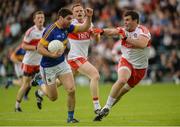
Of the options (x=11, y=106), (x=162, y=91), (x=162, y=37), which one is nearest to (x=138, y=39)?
(x=11, y=106)

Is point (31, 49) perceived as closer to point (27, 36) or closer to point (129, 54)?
point (27, 36)

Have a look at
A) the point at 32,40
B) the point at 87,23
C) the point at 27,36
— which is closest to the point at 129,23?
the point at 87,23

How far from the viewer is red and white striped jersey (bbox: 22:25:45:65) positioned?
65.5 feet

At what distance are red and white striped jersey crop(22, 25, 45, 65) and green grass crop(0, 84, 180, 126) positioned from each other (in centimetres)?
141

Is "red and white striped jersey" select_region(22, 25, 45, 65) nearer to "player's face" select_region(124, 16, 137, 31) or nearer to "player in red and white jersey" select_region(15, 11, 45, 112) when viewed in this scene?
"player in red and white jersey" select_region(15, 11, 45, 112)

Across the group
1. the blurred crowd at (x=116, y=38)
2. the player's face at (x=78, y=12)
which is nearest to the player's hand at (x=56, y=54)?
the player's face at (x=78, y=12)

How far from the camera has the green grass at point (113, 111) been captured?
49.5 feet

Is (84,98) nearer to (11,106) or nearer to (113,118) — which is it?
(11,106)

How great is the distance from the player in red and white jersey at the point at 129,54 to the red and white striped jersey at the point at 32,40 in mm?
4611

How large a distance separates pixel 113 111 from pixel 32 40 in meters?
3.67

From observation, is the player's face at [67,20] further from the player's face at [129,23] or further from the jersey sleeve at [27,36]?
the jersey sleeve at [27,36]

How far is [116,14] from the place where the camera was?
3222 cm

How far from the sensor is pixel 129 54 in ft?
52.7

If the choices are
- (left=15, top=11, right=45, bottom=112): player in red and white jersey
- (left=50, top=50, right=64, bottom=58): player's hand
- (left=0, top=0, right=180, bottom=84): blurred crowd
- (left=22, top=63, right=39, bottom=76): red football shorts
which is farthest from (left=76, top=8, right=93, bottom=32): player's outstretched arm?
(left=0, top=0, right=180, bottom=84): blurred crowd
